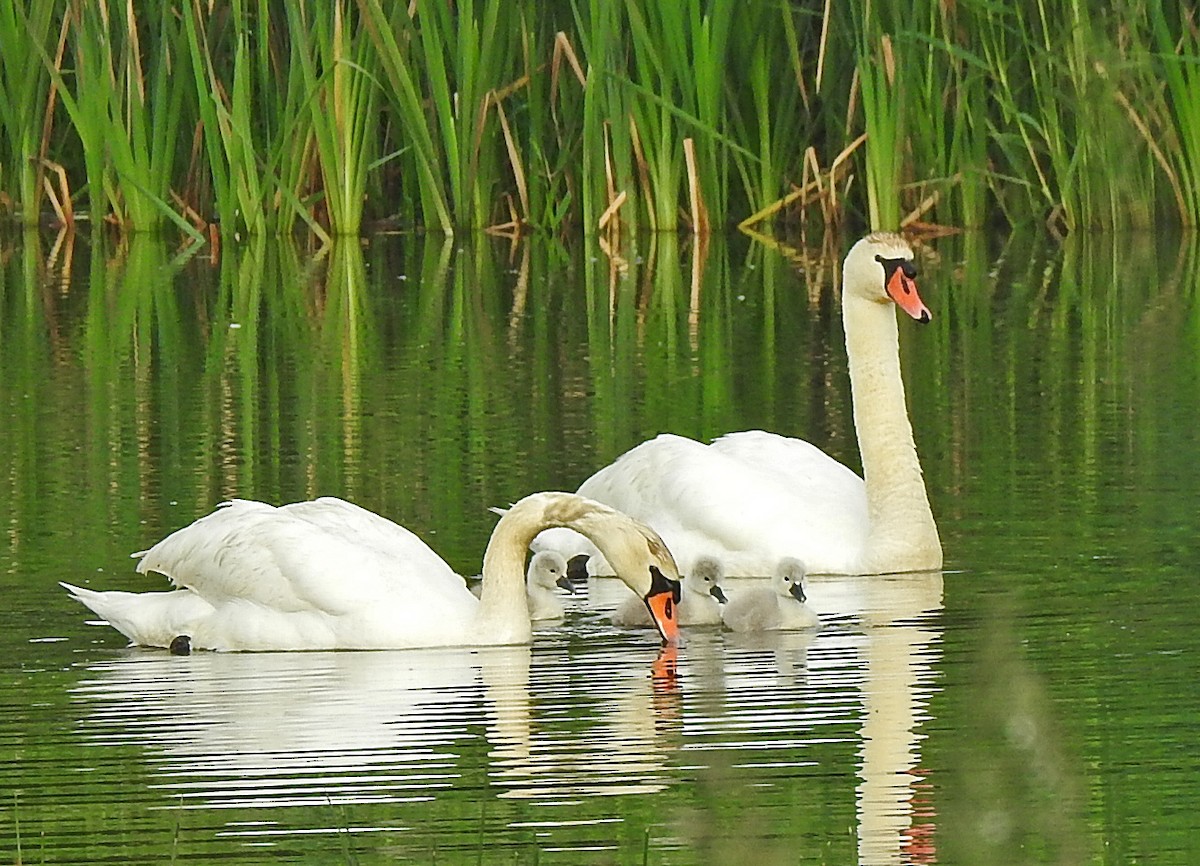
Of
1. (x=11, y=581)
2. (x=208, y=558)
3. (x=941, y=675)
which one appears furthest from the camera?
(x=11, y=581)

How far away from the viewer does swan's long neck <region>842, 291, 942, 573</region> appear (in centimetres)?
1011

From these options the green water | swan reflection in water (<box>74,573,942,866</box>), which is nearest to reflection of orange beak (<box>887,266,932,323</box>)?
the green water

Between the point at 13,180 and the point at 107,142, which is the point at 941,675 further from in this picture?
the point at 13,180

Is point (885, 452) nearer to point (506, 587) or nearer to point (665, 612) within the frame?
point (665, 612)

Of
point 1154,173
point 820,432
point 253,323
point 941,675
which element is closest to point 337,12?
point 253,323

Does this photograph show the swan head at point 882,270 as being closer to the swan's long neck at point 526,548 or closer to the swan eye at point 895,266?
the swan eye at point 895,266

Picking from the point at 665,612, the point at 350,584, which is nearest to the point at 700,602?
the point at 665,612

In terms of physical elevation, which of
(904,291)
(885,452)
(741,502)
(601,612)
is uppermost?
(904,291)

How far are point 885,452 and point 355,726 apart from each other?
135 inches

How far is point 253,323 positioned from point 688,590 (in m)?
8.93

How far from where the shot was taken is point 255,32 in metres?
22.6

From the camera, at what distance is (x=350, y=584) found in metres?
8.80

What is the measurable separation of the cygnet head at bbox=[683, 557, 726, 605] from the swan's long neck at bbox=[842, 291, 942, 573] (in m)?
0.95

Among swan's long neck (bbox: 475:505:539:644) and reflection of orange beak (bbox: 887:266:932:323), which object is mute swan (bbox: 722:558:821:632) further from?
reflection of orange beak (bbox: 887:266:932:323)
